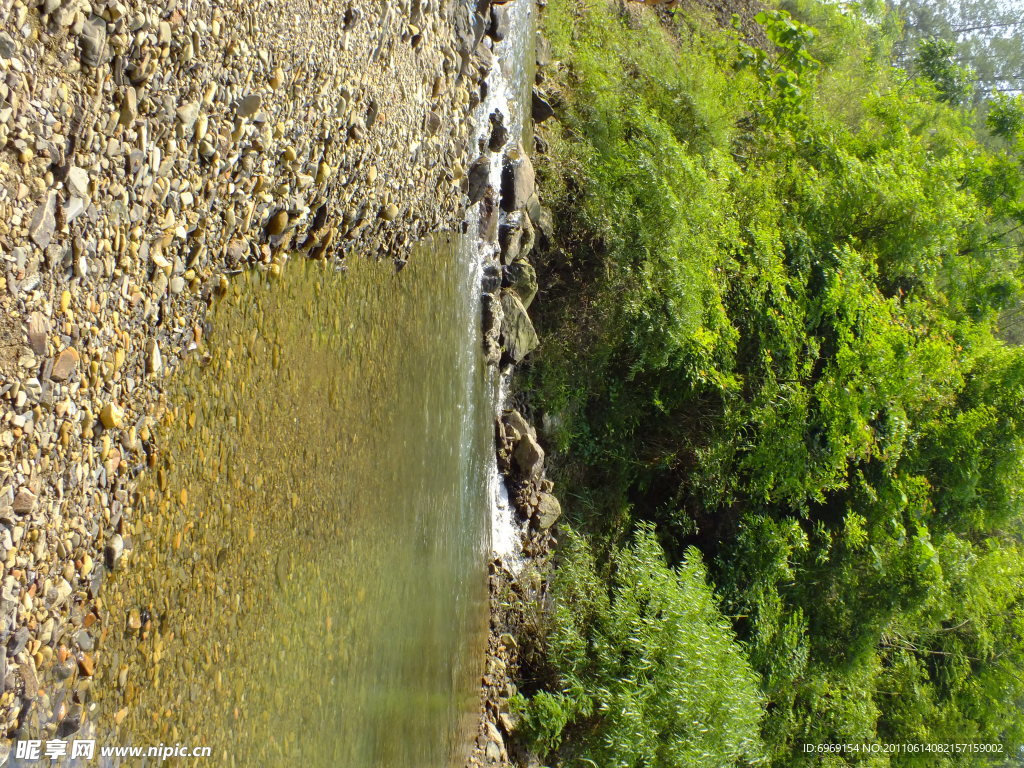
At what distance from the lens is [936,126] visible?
683 inches

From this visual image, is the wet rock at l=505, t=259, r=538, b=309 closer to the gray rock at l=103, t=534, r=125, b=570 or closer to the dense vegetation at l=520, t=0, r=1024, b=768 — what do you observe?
the dense vegetation at l=520, t=0, r=1024, b=768

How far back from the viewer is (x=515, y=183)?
10.5m

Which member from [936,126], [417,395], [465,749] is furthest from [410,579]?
[936,126]

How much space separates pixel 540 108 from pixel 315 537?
751 centimetres

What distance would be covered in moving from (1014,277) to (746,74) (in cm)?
694

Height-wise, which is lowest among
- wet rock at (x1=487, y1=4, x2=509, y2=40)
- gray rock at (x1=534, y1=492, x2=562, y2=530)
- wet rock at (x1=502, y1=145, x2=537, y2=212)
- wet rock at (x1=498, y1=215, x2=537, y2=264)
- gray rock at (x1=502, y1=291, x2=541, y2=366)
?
gray rock at (x1=534, y1=492, x2=562, y2=530)

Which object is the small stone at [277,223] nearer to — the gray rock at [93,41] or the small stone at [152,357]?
the small stone at [152,357]

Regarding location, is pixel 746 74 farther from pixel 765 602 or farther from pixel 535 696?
pixel 535 696

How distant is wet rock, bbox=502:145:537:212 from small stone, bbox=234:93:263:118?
5.72 meters

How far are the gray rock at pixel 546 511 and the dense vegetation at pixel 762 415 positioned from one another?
350 mm

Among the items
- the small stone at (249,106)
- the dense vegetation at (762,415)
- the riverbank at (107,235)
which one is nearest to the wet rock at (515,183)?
the dense vegetation at (762,415)

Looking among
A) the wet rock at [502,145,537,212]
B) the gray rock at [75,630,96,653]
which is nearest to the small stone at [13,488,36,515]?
the gray rock at [75,630,96,653]

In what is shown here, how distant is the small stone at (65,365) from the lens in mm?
3561

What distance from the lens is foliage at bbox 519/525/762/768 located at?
30.6 ft
